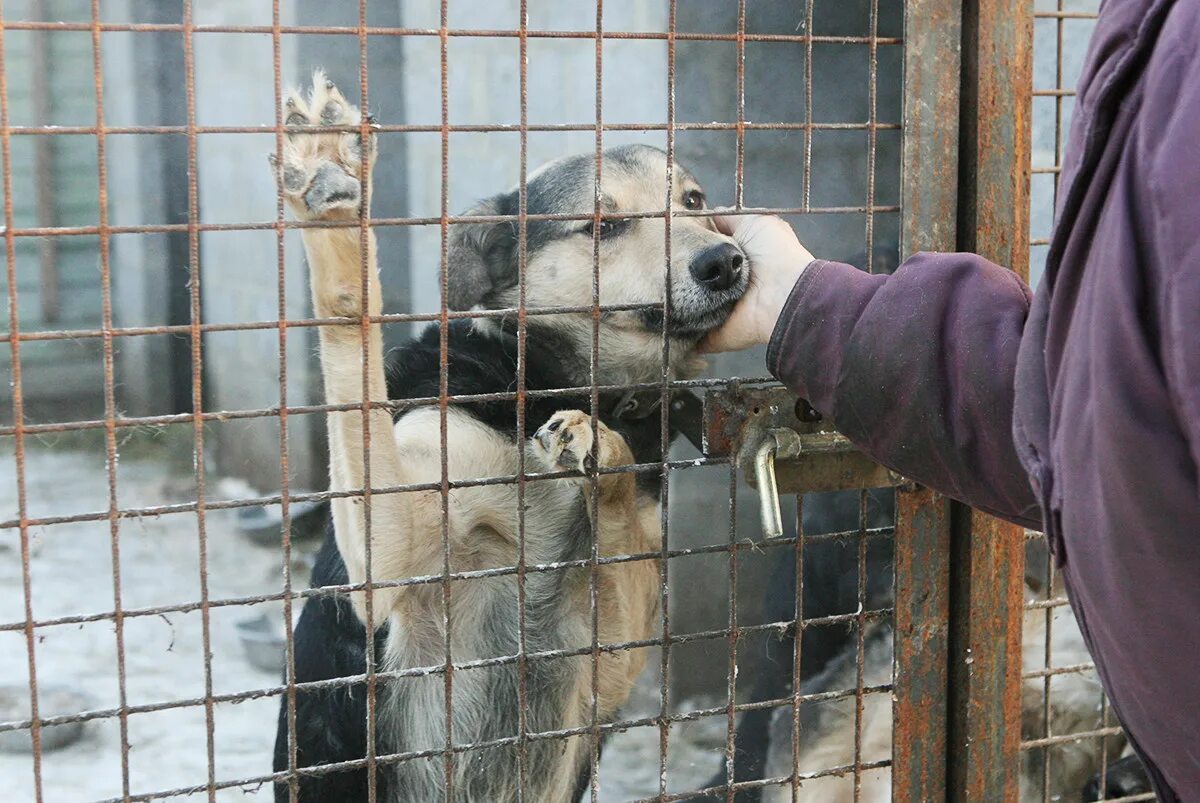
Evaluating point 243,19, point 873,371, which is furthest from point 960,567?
point 243,19

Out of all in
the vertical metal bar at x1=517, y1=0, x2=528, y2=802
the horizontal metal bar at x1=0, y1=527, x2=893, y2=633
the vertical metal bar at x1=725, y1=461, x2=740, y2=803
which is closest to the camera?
the horizontal metal bar at x1=0, y1=527, x2=893, y2=633

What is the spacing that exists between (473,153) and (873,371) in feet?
11.6

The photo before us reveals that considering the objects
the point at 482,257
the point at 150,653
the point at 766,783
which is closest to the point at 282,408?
the point at 766,783

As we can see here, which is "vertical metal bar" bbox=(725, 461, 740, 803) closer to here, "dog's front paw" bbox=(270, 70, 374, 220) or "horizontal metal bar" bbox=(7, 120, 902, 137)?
"horizontal metal bar" bbox=(7, 120, 902, 137)

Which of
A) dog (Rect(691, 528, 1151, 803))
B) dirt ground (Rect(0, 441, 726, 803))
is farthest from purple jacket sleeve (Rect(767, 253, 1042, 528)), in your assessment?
dirt ground (Rect(0, 441, 726, 803))

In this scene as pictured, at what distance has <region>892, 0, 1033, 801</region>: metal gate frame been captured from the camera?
217 centimetres

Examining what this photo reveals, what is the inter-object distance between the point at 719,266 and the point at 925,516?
2.08 feet

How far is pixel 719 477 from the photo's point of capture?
4.56 metres

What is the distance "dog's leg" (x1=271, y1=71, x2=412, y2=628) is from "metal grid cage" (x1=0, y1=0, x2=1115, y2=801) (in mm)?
40

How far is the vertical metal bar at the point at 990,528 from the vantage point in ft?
7.14

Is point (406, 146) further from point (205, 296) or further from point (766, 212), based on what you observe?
point (766, 212)

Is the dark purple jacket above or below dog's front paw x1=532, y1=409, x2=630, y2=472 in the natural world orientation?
above

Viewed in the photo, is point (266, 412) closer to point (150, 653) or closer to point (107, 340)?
point (107, 340)

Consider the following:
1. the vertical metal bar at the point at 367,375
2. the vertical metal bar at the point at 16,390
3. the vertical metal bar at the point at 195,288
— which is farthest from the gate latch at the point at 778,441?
the vertical metal bar at the point at 16,390
